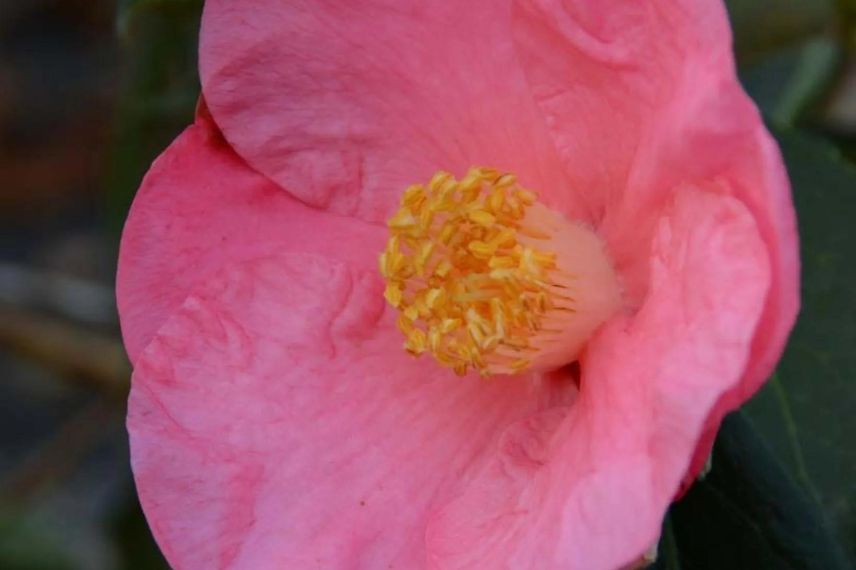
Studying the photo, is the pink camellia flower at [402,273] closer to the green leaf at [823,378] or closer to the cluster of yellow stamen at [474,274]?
the cluster of yellow stamen at [474,274]

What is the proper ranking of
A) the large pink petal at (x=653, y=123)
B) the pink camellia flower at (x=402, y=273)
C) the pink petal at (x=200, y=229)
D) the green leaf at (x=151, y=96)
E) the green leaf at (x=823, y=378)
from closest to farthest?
1. the large pink petal at (x=653, y=123)
2. the pink camellia flower at (x=402, y=273)
3. the pink petal at (x=200, y=229)
4. the green leaf at (x=823, y=378)
5. the green leaf at (x=151, y=96)

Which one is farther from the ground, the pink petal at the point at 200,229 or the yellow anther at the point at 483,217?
the yellow anther at the point at 483,217

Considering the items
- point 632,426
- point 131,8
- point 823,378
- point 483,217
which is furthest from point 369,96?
point 823,378

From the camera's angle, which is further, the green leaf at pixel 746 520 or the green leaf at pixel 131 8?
the green leaf at pixel 131 8

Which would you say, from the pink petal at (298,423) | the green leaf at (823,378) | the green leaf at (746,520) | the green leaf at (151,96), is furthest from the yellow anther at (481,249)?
the green leaf at (151,96)

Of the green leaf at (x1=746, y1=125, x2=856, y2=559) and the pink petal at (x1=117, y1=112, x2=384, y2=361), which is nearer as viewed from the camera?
the pink petal at (x1=117, y1=112, x2=384, y2=361)

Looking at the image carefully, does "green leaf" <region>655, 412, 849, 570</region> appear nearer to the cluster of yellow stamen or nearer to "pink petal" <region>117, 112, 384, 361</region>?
the cluster of yellow stamen

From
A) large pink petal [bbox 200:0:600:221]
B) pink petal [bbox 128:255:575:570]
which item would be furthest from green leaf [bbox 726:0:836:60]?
pink petal [bbox 128:255:575:570]
